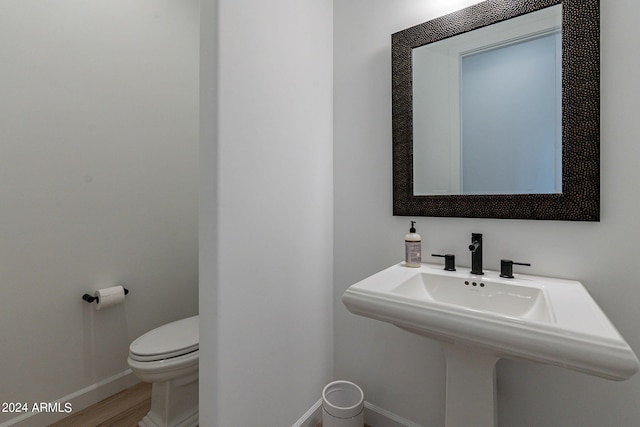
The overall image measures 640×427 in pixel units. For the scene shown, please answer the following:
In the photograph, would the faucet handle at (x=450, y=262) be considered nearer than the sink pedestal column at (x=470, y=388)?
No

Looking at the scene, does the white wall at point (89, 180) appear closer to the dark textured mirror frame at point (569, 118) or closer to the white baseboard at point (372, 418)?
the white baseboard at point (372, 418)

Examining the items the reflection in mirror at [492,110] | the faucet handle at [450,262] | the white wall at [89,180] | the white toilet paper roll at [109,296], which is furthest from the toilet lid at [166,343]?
the reflection in mirror at [492,110]

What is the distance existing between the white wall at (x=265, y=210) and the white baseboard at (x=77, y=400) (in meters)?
1.10

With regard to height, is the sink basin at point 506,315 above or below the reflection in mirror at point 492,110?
below

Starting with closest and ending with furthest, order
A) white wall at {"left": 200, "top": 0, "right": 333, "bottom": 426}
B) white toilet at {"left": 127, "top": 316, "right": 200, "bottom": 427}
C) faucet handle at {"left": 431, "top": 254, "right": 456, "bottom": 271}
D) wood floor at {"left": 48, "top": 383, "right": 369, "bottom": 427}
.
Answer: white wall at {"left": 200, "top": 0, "right": 333, "bottom": 426} → faucet handle at {"left": 431, "top": 254, "right": 456, "bottom": 271} → white toilet at {"left": 127, "top": 316, "right": 200, "bottom": 427} → wood floor at {"left": 48, "top": 383, "right": 369, "bottom": 427}

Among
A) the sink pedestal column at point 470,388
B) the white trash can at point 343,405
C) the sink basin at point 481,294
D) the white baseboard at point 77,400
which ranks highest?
the sink basin at point 481,294

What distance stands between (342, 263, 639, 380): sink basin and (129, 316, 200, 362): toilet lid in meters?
0.98

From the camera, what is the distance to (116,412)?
1.59m

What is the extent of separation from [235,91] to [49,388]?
1799 mm

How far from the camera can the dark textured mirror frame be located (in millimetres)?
940

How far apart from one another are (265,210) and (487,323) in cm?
85

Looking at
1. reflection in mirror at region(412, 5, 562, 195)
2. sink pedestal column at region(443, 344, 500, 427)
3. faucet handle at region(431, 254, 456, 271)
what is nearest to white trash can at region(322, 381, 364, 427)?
sink pedestal column at region(443, 344, 500, 427)

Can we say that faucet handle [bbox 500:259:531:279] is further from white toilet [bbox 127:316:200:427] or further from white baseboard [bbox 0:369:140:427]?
white baseboard [bbox 0:369:140:427]

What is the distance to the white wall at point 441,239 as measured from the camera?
915 mm
